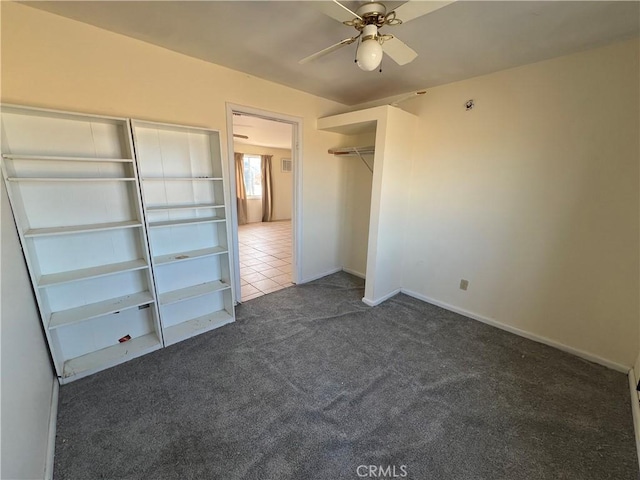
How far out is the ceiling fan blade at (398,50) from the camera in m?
1.48

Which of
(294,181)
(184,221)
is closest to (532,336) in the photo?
(294,181)

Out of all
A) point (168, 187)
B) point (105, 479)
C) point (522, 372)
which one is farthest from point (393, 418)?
point (168, 187)

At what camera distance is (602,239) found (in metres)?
1.99

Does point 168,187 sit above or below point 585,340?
above

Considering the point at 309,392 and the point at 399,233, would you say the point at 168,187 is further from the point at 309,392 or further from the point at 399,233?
the point at 399,233

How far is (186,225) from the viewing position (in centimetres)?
235

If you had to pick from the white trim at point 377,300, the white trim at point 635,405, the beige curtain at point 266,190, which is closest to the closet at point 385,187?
the white trim at point 377,300

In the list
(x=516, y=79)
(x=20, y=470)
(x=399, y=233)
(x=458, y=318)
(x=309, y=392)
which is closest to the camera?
(x=20, y=470)

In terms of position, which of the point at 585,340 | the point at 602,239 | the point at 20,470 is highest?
the point at 602,239

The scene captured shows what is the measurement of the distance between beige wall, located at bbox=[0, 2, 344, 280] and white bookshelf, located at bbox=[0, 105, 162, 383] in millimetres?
179

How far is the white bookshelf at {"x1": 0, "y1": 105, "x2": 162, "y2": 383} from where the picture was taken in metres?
1.63

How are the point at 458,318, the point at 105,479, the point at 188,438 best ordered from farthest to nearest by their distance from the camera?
the point at 458,318 → the point at 188,438 → the point at 105,479

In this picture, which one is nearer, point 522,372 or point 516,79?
point 522,372

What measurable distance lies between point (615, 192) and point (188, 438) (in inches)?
127
